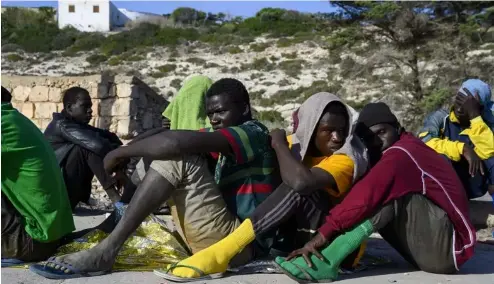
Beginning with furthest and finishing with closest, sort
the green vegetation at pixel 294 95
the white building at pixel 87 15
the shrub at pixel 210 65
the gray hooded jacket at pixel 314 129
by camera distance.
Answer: the white building at pixel 87 15
the shrub at pixel 210 65
the green vegetation at pixel 294 95
the gray hooded jacket at pixel 314 129

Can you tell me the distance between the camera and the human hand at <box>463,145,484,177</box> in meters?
4.65

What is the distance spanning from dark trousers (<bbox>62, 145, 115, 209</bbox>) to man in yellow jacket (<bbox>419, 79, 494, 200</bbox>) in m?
2.67

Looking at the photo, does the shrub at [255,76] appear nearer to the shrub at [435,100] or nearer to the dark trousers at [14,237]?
the shrub at [435,100]

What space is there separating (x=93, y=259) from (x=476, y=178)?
3058 mm

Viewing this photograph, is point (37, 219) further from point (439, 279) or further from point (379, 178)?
point (439, 279)

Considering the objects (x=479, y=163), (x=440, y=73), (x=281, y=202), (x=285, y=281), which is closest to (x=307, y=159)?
(x=281, y=202)

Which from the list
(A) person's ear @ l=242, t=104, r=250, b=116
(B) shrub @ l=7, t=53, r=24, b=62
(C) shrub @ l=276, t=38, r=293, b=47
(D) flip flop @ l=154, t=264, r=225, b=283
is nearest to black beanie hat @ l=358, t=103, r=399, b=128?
(A) person's ear @ l=242, t=104, r=250, b=116

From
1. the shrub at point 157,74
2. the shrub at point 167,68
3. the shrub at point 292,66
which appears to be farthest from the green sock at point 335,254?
the shrub at point 167,68

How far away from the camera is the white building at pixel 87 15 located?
166ft

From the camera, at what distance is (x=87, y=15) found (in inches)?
2041

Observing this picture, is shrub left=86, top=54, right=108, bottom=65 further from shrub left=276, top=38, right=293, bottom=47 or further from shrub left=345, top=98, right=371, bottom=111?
shrub left=345, top=98, right=371, bottom=111

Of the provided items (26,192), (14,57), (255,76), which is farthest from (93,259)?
(14,57)

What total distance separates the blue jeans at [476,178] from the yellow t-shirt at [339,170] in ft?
6.63

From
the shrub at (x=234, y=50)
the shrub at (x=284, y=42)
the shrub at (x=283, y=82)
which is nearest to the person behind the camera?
the shrub at (x=283, y=82)
